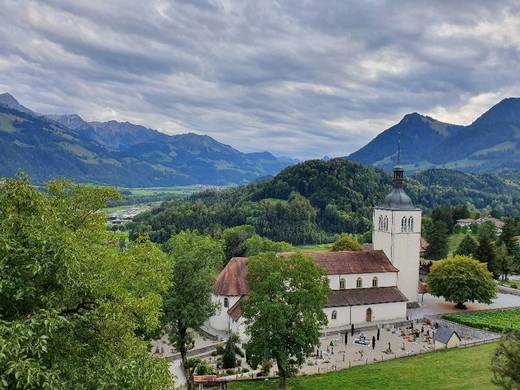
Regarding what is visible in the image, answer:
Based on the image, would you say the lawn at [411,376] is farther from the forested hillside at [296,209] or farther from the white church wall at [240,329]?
the forested hillside at [296,209]

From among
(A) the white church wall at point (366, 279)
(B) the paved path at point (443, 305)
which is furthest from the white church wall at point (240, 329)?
(B) the paved path at point (443, 305)

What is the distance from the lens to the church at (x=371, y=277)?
2163 inches

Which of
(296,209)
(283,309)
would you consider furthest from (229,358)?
(296,209)

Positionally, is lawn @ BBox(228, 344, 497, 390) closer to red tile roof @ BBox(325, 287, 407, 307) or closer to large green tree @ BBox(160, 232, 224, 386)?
large green tree @ BBox(160, 232, 224, 386)

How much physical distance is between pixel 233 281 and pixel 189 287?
18637 millimetres

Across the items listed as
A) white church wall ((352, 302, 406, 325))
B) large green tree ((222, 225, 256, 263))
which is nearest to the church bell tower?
white church wall ((352, 302, 406, 325))

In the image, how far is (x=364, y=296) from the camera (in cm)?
5862

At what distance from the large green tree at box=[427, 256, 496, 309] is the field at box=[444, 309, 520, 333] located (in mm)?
2134

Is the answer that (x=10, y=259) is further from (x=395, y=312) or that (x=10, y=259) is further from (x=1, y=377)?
(x=395, y=312)

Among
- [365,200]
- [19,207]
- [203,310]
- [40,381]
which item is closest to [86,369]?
[40,381]

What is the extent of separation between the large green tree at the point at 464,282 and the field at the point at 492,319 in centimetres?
213

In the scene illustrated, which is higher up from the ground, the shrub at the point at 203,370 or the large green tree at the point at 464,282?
the large green tree at the point at 464,282

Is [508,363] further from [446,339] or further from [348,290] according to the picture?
[348,290]

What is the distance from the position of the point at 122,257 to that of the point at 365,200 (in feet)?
555
